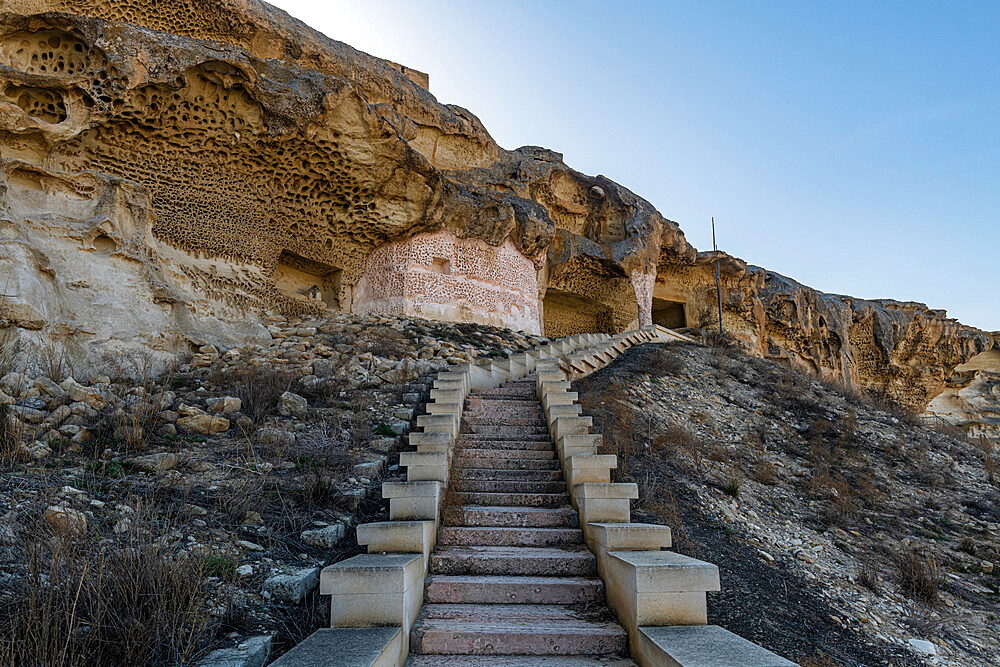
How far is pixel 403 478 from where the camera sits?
218 inches

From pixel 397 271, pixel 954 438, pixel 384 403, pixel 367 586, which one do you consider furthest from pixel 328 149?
pixel 954 438

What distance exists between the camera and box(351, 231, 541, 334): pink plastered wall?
51.2 ft

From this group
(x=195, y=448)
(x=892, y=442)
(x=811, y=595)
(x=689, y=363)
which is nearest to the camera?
(x=811, y=595)

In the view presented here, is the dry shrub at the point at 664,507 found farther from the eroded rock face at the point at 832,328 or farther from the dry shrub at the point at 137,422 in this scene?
the eroded rock face at the point at 832,328

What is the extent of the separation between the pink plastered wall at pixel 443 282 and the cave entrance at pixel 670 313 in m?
11.2

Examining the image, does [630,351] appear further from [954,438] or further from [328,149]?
[328,149]

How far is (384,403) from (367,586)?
14.1ft

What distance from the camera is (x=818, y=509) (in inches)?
272

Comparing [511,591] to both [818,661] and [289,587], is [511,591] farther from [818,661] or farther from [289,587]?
[818,661]

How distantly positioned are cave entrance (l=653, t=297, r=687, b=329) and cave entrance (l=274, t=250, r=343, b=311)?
51.4 feet

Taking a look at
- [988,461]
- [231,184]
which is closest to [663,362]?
[988,461]

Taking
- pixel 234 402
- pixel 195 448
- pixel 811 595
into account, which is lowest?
pixel 811 595

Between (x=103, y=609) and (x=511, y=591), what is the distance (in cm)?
248

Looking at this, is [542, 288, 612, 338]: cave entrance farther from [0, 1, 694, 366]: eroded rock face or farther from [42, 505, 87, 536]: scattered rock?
[42, 505, 87, 536]: scattered rock
